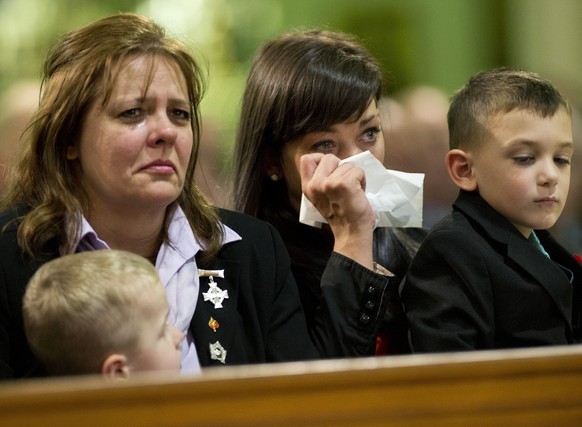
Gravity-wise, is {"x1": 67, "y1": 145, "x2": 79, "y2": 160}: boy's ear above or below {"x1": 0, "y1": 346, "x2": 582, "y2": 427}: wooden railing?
above

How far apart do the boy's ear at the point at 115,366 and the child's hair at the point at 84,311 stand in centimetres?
1

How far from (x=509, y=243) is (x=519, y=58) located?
3.04m

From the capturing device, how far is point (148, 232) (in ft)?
6.25

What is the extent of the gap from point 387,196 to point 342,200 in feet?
0.40

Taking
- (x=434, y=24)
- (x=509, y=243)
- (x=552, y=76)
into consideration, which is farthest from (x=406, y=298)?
(x=434, y=24)

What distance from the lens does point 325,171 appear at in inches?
79.7

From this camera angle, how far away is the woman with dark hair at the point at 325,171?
194cm

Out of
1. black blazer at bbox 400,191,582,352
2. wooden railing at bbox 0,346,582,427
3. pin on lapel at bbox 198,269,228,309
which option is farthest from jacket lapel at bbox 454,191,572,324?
wooden railing at bbox 0,346,582,427

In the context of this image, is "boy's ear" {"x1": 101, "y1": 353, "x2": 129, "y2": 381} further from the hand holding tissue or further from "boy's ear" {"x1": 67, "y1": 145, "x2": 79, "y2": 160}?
the hand holding tissue

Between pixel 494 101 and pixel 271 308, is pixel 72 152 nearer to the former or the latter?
pixel 271 308

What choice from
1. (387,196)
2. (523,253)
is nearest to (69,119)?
(387,196)

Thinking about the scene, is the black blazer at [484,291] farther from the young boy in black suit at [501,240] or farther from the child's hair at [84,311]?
the child's hair at [84,311]

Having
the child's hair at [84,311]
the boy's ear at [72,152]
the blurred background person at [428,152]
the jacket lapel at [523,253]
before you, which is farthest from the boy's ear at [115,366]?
the blurred background person at [428,152]

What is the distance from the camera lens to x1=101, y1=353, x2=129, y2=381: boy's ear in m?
1.52
